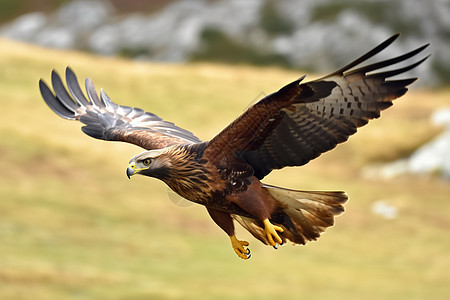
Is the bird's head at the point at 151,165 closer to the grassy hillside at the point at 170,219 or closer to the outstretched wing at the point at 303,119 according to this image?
the outstretched wing at the point at 303,119

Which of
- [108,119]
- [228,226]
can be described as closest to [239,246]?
[228,226]

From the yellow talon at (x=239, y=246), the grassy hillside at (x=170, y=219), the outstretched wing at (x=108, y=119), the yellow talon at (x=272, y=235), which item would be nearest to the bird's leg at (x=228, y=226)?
the yellow talon at (x=239, y=246)

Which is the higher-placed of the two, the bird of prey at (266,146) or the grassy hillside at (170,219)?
the grassy hillside at (170,219)

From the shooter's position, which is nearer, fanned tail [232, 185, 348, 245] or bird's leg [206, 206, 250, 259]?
bird's leg [206, 206, 250, 259]

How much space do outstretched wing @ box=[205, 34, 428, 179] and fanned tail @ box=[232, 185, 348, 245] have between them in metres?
0.56

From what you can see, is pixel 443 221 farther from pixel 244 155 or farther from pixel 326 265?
pixel 244 155

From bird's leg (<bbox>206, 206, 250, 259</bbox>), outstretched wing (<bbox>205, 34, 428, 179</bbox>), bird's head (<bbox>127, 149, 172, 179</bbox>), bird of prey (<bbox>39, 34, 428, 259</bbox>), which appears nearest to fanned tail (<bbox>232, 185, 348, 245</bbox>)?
bird of prey (<bbox>39, 34, 428, 259</bbox>)

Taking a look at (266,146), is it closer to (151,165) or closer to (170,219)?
(151,165)

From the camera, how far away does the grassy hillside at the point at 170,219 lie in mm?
33438

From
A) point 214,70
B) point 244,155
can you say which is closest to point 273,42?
point 214,70

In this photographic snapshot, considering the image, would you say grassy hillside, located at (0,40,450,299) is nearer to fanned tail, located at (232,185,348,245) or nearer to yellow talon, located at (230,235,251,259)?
fanned tail, located at (232,185,348,245)

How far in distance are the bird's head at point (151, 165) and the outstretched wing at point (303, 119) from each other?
34 centimetres

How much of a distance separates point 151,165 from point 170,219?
38328mm

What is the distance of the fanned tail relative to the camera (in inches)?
248
